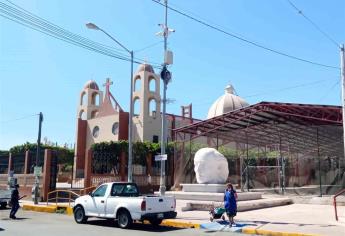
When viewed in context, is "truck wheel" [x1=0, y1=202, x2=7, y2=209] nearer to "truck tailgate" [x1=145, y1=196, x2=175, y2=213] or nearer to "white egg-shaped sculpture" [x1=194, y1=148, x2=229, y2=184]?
"white egg-shaped sculpture" [x1=194, y1=148, x2=229, y2=184]

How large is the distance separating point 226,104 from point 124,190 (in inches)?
2065

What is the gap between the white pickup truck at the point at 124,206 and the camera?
14.8m

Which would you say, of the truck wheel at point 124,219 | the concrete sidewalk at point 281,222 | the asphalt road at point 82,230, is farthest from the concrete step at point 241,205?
the truck wheel at point 124,219

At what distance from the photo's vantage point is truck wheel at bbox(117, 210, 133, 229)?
586 inches

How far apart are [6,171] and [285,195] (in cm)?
2275

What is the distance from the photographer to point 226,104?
2657 inches

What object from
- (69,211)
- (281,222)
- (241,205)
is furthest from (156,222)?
(69,211)

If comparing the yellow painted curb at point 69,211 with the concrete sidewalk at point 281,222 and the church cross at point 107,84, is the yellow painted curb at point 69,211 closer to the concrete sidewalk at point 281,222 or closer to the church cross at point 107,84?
the concrete sidewalk at point 281,222

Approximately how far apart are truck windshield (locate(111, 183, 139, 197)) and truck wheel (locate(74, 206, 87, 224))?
1.65 meters

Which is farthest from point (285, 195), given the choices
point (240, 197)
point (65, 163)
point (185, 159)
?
point (65, 163)

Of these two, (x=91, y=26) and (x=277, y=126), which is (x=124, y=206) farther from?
(x=277, y=126)

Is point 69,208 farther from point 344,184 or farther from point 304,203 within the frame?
point 344,184

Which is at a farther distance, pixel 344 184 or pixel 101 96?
Answer: pixel 101 96

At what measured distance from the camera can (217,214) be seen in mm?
16109
